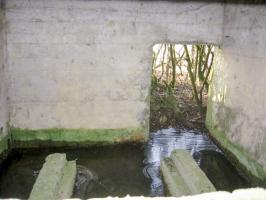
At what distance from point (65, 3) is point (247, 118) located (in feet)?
11.8

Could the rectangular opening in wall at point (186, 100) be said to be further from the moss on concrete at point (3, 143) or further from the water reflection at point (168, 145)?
the moss on concrete at point (3, 143)

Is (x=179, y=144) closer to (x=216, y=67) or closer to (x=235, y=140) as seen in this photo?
(x=235, y=140)

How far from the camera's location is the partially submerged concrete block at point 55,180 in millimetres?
3393

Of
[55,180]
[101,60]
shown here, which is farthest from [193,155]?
[55,180]

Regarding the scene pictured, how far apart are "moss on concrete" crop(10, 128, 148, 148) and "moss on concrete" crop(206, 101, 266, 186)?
142 centimetres

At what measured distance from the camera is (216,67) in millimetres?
6445

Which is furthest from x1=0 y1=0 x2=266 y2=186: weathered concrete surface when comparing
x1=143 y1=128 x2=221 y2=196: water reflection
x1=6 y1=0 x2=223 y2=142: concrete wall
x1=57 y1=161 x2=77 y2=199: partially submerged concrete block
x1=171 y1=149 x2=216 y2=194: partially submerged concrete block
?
x1=57 y1=161 x2=77 y2=199: partially submerged concrete block

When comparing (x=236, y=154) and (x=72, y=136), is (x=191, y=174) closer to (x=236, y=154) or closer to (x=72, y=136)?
(x=236, y=154)

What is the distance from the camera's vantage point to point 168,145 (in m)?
6.45

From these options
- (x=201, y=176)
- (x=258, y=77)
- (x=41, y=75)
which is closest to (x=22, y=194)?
(x=41, y=75)

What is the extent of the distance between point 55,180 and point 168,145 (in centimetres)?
316

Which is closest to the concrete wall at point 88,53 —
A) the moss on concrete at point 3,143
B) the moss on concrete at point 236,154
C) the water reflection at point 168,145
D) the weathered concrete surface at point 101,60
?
the weathered concrete surface at point 101,60

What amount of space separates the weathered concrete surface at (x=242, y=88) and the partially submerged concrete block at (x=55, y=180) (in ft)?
8.80

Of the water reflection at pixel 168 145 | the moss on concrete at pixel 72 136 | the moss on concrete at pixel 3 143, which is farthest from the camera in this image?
the moss on concrete at pixel 72 136
